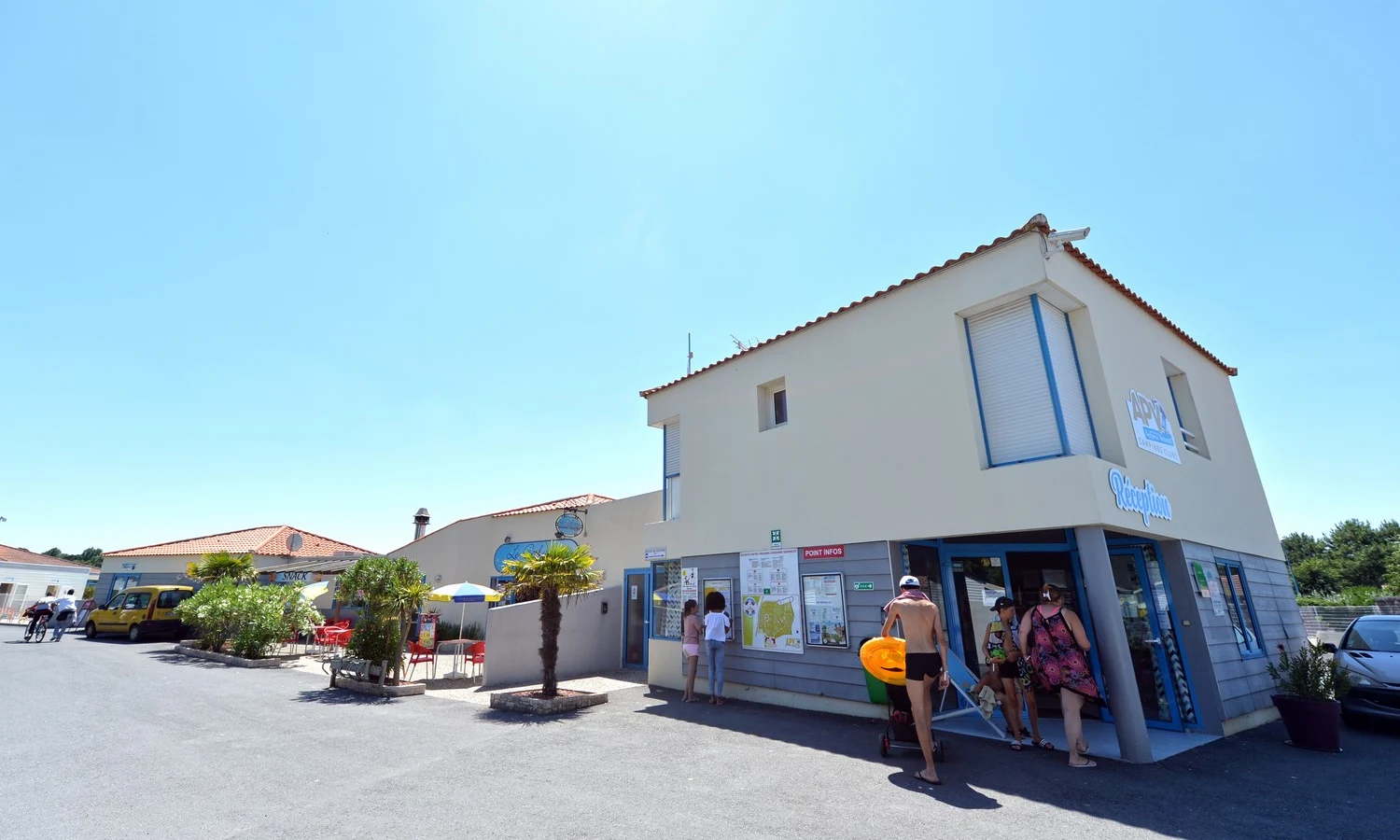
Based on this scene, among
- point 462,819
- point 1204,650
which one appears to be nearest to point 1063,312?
point 1204,650

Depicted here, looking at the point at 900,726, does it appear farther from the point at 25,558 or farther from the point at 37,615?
the point at 25,558

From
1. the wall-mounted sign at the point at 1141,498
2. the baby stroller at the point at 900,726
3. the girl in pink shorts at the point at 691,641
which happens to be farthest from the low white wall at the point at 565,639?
the wall-mounted sign at the point at 1141,498

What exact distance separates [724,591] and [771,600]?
1056 mm

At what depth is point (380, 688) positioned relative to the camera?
10.4 meters

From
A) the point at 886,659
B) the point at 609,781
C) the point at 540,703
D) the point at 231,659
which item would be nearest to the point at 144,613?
the point at 231,659

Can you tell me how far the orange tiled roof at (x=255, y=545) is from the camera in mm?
28531

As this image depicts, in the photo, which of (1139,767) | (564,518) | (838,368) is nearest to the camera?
(1139,767)

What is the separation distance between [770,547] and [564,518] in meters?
8.48

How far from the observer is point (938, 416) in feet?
27.2

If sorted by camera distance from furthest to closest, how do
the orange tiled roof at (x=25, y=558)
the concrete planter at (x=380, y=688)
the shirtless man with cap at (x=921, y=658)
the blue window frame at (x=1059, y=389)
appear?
the orange tiled roof at (x=25, y=558)
the concrete planter at (x=380, y=688)
the blue window frame at (x=1059, y=389)
the shirtless man with cap at (x=921, y=658)

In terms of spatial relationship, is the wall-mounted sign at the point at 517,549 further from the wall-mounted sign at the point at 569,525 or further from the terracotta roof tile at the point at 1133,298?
the terracotta roof tile at the point at 1133,298

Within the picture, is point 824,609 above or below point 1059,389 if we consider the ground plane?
below

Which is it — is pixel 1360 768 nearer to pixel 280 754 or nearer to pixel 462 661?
pixel 280 754

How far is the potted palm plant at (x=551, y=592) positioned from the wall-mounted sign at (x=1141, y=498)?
7451 mm
